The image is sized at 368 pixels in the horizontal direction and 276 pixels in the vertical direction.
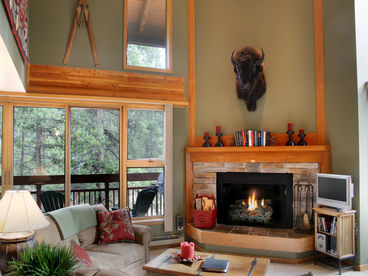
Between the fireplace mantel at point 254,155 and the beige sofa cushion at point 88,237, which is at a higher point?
the fireplace mantel at point 254,155

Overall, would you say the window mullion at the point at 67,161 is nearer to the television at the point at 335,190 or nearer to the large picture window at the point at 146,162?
the large picture window at the point at 146,162

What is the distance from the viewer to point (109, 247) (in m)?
3.46

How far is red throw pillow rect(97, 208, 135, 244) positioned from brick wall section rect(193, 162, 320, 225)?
4.83 feet

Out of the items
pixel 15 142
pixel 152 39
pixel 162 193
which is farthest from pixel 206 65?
pixel 15 142

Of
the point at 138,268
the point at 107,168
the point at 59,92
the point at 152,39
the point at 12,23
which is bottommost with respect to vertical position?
the point at 138,268

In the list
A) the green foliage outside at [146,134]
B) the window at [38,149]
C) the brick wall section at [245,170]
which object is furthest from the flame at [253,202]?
the window at [38,149]

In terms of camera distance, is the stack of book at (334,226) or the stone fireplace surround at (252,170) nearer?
the stack of book at (334,226)

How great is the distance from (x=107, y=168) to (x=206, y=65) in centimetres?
228

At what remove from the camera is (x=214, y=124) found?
16.3ft

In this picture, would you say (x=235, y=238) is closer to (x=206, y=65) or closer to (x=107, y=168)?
(x=107, y=168)

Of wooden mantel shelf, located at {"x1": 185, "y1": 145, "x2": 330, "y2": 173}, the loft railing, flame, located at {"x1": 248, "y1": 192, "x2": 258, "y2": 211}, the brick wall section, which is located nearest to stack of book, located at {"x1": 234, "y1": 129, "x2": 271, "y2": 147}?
wooden mantel shelf, located at {"x1": 185, "y1": 145, "x2": 330, "y2": 173}

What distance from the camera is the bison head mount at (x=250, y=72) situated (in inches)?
180

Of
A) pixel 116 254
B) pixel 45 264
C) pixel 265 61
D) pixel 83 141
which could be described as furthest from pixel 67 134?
pixel 265 61

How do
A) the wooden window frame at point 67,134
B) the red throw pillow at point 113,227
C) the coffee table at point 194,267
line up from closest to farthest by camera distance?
1. the coffee table at point 194,267
2. the red throw pillow at point 113,227
3. the wooden window frame at point 67,134
